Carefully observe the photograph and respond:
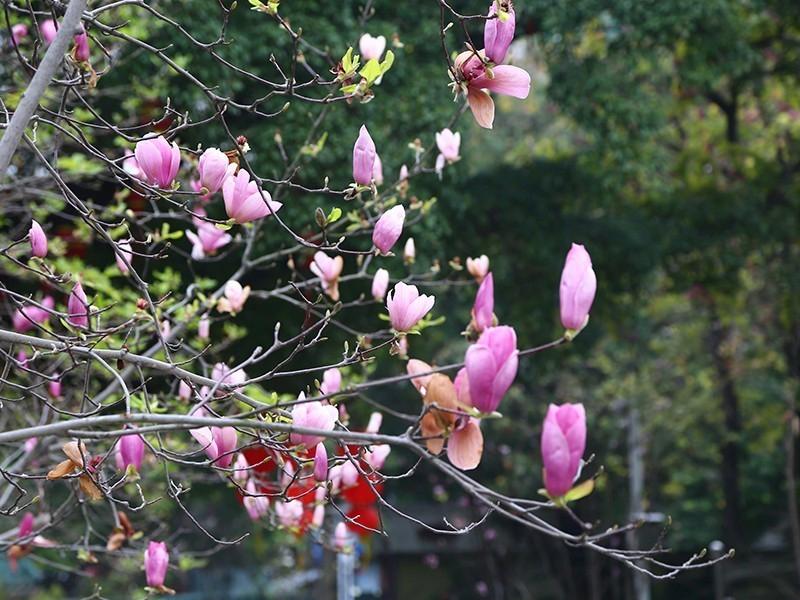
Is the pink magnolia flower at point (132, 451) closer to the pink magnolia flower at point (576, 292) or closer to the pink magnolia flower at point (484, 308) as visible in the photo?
the pink magnolia flower at point (484, 308)

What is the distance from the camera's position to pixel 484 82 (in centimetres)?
190

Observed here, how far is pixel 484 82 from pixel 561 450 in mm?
740

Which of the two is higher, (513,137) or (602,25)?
(513,137)

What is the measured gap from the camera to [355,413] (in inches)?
417

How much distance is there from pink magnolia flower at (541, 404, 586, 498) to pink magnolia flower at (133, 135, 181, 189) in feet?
2.82

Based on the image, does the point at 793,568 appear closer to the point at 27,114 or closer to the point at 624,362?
the point at 624,362

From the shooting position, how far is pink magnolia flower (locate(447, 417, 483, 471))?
1.58m

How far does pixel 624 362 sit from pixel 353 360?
10.5m

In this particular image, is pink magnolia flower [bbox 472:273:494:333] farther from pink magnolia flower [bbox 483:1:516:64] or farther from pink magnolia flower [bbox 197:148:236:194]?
pink magnolia flower [bbox 197:148:236:194]

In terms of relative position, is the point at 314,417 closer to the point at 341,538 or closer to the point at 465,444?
the point at 465,444

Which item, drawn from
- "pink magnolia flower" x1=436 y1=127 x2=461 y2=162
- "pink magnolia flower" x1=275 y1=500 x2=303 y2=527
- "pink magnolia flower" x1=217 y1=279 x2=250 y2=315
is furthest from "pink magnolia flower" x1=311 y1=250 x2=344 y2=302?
"pink magnolia flower" x1=275 y1=500 x2=303 y2=527

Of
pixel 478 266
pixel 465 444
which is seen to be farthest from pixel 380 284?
A: pixel 465 444

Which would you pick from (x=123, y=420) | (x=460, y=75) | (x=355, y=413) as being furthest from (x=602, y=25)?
(x=123, y=420)

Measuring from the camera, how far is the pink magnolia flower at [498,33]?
72.2 inches
